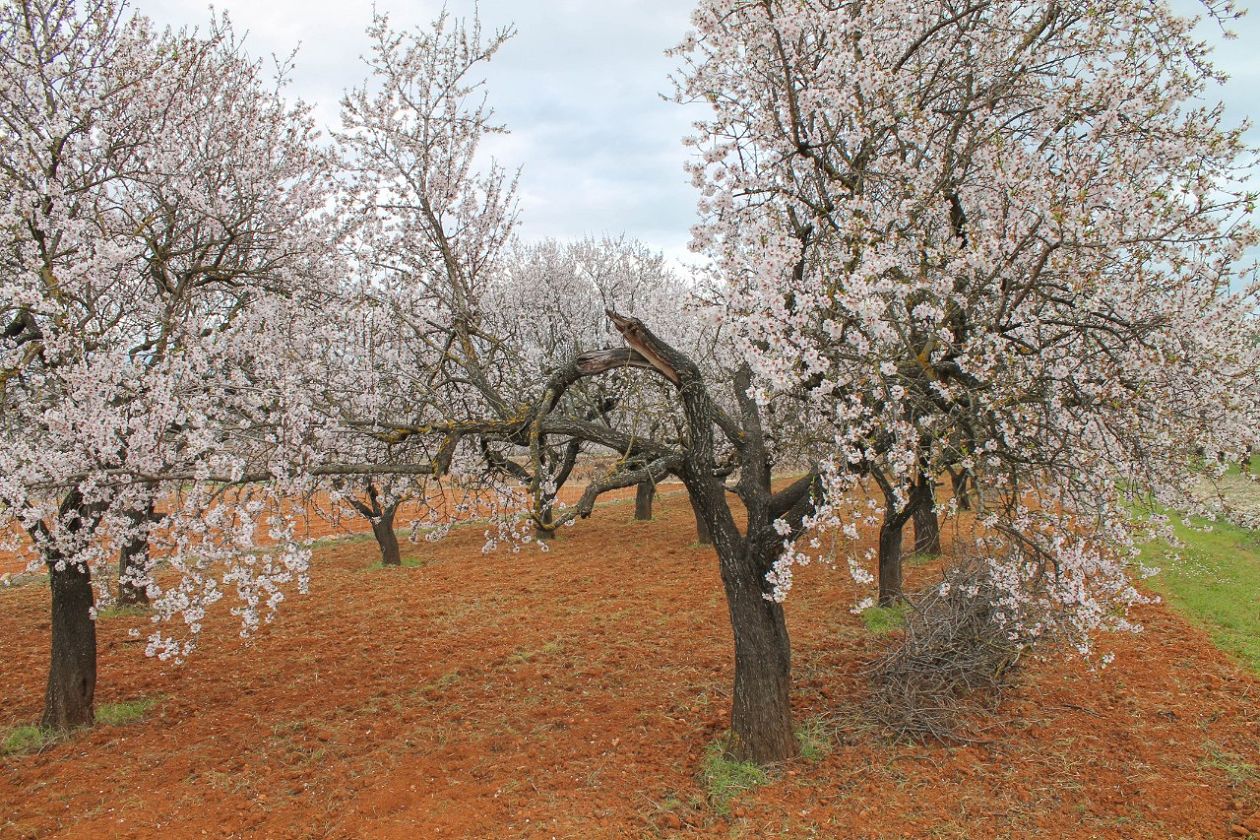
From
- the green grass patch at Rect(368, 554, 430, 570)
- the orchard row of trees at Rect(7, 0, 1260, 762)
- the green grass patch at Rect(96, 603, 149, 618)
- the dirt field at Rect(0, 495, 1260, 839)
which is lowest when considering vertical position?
the dirt field at Rect(0, 495, 1260, 839)

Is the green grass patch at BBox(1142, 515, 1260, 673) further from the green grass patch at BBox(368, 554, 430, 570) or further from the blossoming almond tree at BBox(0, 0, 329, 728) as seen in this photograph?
the green grass patch at BBox(368, 554, 430, 570)

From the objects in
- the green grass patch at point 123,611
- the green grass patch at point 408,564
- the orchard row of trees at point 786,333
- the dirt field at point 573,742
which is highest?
the orchard row of trees at point 786,333

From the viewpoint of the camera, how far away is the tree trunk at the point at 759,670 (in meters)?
6.43

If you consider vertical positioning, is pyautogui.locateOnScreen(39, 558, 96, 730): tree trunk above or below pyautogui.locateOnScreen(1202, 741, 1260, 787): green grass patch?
above

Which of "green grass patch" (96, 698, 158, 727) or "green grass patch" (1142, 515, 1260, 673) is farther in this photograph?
"green grass patch" (1142, 515, 1260, 673)

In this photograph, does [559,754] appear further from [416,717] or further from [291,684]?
[291,684]

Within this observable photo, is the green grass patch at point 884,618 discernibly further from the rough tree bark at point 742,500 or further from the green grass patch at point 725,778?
the green grass patch at point 725,778

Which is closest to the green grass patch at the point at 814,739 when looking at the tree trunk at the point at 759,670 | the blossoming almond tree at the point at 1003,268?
the tree trunk at the point at 759,670

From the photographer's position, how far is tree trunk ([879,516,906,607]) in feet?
34.5

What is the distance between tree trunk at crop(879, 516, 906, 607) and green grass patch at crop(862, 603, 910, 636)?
14 cm

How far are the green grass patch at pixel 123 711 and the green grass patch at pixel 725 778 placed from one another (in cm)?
628

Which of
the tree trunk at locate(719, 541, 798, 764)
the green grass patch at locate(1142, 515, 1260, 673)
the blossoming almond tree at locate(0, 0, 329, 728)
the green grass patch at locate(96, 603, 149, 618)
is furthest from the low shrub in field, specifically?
the green grass patch at locate(96, 603, 149, 618)

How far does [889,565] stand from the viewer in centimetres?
1072

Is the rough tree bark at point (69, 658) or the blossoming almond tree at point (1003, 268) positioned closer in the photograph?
the blossoming almond tree at point (1003, 268)
